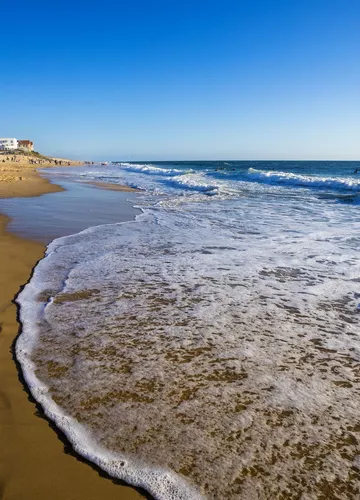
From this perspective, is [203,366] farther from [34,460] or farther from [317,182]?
[317,182]

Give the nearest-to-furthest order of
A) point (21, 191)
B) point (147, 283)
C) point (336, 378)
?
point (336, 378)
point (147, 283)
point (21, 191)

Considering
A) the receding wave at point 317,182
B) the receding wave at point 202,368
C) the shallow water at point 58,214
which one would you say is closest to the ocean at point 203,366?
the receding wave at point 202,368

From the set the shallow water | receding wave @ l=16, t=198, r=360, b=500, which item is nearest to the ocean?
receding wave @ l=16, t=198, r=360, b=500

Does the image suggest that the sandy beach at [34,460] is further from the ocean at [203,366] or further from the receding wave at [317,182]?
the receding wave at [317,182]

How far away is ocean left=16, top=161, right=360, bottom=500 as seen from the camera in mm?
2314

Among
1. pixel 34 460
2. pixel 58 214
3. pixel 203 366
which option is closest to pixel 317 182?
pixel 58 214

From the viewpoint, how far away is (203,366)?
337 centimetres

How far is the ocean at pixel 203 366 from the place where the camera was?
2.31m

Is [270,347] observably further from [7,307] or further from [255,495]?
[7,307]

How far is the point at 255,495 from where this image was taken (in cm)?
212

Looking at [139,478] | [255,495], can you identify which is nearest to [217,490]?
[255,495]

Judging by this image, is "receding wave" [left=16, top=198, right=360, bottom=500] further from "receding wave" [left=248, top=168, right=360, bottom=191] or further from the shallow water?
"receding wave" [left=248, top=168, right=360, bottom=191]

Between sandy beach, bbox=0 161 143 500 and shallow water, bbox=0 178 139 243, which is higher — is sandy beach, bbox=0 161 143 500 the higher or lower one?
the lower one

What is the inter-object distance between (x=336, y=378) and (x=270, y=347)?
0.69 m
